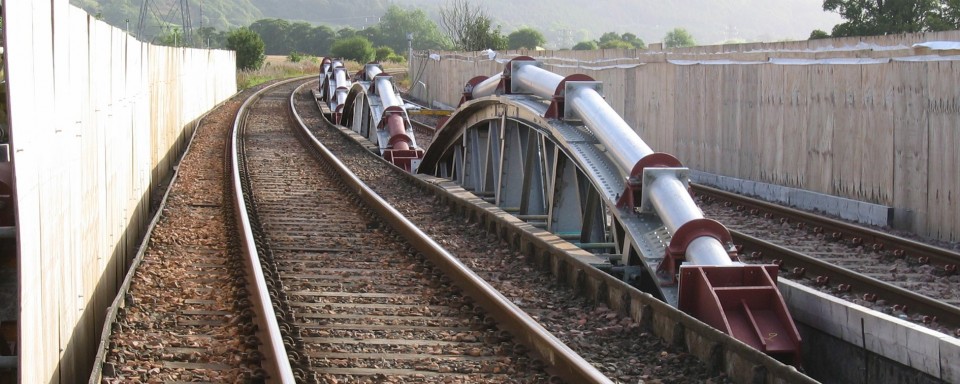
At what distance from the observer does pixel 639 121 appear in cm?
2200

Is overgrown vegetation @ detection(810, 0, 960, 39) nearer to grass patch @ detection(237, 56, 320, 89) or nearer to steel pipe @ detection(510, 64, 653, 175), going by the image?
steel pipe @ detection(510, 64, 653, 175)

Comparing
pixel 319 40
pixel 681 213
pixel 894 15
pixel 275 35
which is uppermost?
pixel 275 35

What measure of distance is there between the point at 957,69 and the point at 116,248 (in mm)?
9242

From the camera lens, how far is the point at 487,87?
15742 mm

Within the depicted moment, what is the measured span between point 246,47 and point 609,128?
239 feet

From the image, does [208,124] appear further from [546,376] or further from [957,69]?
[546,376]

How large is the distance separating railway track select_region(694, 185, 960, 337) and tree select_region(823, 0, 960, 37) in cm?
→ 3133

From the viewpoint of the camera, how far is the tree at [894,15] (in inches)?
1683

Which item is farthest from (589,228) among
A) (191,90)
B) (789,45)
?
(191,90)

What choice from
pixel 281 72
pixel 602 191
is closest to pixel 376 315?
pixel 602 191

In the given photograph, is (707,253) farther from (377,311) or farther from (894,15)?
(894,15)

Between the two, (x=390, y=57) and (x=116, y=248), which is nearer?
(x=116, y=248)

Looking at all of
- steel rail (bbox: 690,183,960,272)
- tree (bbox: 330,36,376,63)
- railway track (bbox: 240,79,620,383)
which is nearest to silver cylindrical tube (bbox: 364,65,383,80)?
railway track (bbox: 240,79,620,383)

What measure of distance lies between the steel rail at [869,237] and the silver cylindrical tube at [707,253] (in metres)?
3.16
